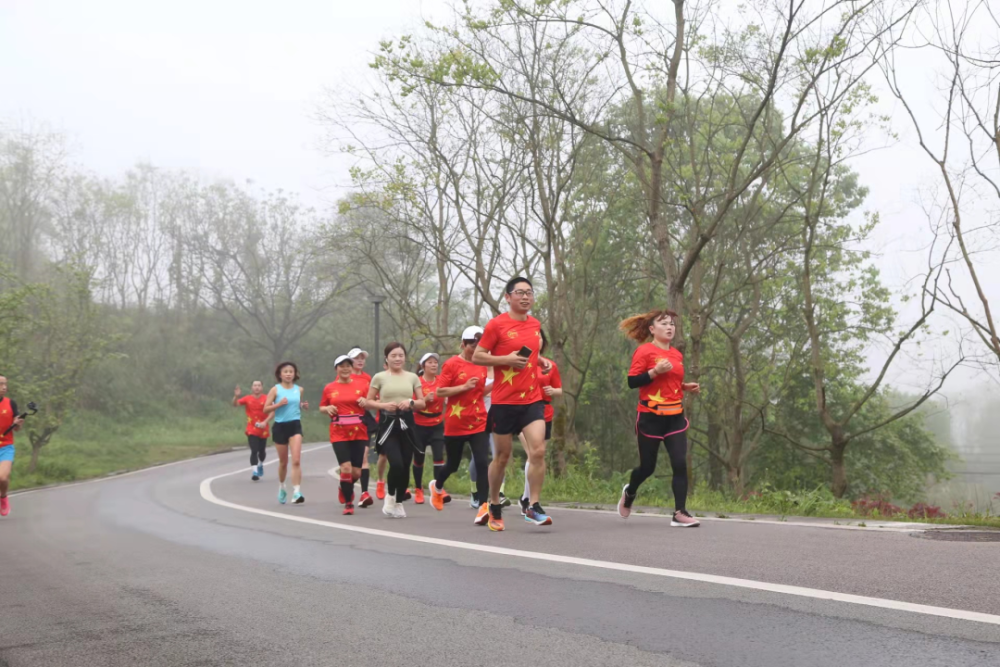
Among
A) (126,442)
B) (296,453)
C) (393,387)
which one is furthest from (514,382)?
(126,442)

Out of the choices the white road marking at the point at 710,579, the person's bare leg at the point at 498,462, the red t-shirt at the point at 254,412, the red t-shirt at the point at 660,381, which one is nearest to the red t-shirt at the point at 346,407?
the white road marking at the point at 710,579

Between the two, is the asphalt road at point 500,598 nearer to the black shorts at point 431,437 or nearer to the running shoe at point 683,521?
the running shoe at point 683,521

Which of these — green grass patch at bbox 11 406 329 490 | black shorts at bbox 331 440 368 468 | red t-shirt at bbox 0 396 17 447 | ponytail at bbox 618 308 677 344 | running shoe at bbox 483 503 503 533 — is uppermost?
ponytail at bbox 618 308 677 344

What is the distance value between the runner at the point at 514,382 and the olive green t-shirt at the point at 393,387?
8.13ft

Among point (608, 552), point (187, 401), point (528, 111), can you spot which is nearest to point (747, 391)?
point (528, 111)

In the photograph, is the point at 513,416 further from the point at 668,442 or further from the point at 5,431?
the point at 5,431

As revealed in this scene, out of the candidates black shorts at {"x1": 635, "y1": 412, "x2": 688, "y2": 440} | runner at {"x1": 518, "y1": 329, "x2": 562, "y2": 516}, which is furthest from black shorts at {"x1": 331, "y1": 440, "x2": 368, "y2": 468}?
black shorts at {"x1": 635, "y1": 412, "x2": 688, "y2": 440}

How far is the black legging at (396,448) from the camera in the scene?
10734mm

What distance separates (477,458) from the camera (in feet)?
34.9

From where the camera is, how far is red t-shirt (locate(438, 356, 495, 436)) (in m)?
10.8

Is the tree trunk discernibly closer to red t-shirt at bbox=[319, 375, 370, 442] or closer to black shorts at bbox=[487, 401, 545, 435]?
red t-shirt at bbox=[319, 375, 370, 442]

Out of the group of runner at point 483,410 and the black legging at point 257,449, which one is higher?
the group of runner at point 483,410

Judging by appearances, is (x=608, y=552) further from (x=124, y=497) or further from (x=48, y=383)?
(x=48, y=383)

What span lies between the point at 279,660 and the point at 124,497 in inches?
570
